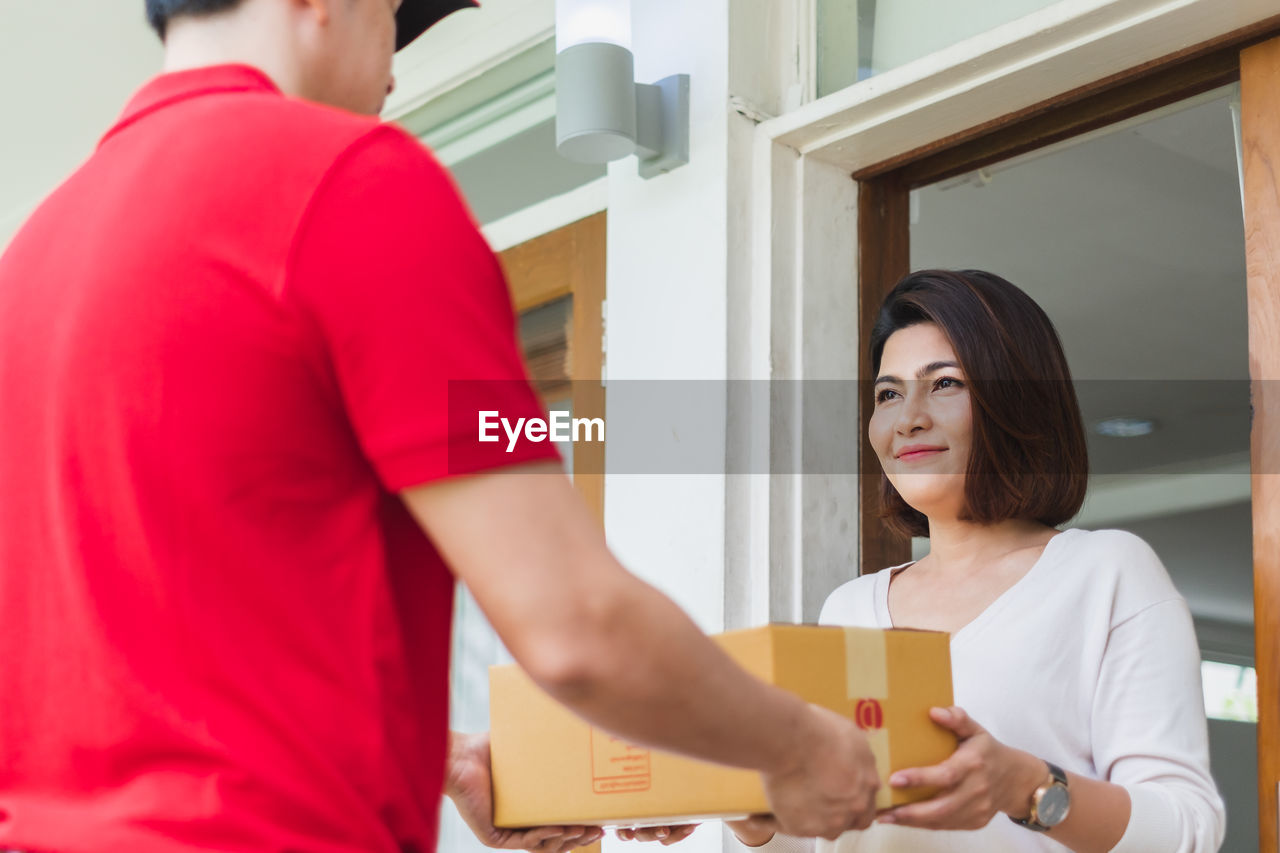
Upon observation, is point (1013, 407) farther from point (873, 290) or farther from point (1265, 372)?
point (873, 290)

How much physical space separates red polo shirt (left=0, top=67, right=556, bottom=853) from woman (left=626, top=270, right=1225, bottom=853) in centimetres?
61

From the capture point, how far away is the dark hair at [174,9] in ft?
3.00

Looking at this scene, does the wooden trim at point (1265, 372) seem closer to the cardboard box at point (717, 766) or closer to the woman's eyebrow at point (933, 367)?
the woman's eyebrow at point (933, 367)

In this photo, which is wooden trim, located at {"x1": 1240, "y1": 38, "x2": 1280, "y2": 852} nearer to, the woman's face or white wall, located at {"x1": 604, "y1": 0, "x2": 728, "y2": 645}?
the woman's face

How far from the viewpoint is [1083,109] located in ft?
6.54

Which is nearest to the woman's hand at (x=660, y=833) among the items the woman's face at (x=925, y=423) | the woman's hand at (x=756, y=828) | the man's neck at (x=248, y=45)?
the woman's hand at (x=756, y=828)

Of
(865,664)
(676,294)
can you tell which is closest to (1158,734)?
(865,664)

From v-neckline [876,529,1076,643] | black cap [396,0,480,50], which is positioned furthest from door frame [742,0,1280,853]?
black cap [396,0,480,50]

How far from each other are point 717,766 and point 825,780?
6.8 inches

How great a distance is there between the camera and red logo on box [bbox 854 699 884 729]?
3.88 feet

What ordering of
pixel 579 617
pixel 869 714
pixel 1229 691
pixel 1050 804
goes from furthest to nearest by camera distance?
pixel 1229 691, pixel 1050 804, pixel 869 714, pixel 579 617

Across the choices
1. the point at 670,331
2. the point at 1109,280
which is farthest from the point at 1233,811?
the point at 670,331

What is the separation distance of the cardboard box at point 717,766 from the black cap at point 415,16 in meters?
0.55

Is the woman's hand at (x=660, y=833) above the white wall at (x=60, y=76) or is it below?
below
